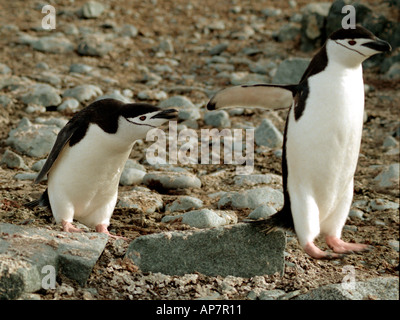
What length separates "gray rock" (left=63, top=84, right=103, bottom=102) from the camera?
23.5ft

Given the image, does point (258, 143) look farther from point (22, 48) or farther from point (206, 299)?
point (22, 48)

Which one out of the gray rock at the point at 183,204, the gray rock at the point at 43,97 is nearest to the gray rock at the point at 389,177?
the gray rock at the point at 183,204

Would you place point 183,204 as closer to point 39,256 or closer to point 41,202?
point 41,202

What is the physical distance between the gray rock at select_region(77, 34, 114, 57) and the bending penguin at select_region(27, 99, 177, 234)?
5.20 metres

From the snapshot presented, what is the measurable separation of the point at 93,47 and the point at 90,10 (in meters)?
1.68

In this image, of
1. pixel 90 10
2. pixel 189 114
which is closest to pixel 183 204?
pixel 189 114

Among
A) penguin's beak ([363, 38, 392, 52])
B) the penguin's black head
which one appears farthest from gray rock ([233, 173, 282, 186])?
penguin's beak ([363, 38, 392, 52])

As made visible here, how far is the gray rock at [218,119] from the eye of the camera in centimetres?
684

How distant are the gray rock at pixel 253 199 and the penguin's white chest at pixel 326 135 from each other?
1289 millimetres

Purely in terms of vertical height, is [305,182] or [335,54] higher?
[335,54]

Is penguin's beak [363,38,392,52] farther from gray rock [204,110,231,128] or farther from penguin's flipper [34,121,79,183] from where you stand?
gray rock [204,110,231,128]
